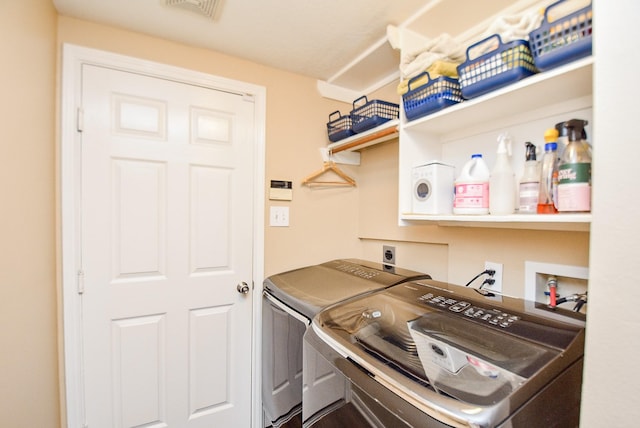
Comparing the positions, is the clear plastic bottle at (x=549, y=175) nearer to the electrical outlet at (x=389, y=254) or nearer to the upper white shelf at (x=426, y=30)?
the upper white shelf at (x=426, y=30)

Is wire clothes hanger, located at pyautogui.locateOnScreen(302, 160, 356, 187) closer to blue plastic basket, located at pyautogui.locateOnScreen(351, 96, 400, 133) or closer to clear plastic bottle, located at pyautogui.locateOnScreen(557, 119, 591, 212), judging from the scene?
blue plastic basket, located at pyautogui.locateOnScreen(351, 96, 400, 133)

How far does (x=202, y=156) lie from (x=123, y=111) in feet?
1.33

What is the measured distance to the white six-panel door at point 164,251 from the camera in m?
1.37

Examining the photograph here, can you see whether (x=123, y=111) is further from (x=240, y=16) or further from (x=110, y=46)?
(x=240, y=16)

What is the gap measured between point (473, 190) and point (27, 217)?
1630 millimetres

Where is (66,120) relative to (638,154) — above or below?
above

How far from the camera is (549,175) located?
90cm

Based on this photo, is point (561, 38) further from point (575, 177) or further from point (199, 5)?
point (199, 5)

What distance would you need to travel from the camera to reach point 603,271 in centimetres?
50

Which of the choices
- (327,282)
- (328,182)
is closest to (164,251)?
(327,282)

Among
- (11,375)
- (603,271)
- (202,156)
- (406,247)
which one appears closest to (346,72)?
(202,156)

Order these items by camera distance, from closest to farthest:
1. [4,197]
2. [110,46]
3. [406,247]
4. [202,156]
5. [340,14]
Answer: [4,197] < [340,14] < [110,46] < [202,156] < [406,247]

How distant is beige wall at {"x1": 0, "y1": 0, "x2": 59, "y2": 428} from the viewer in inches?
35.6

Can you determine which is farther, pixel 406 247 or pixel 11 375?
pixel 406 247
